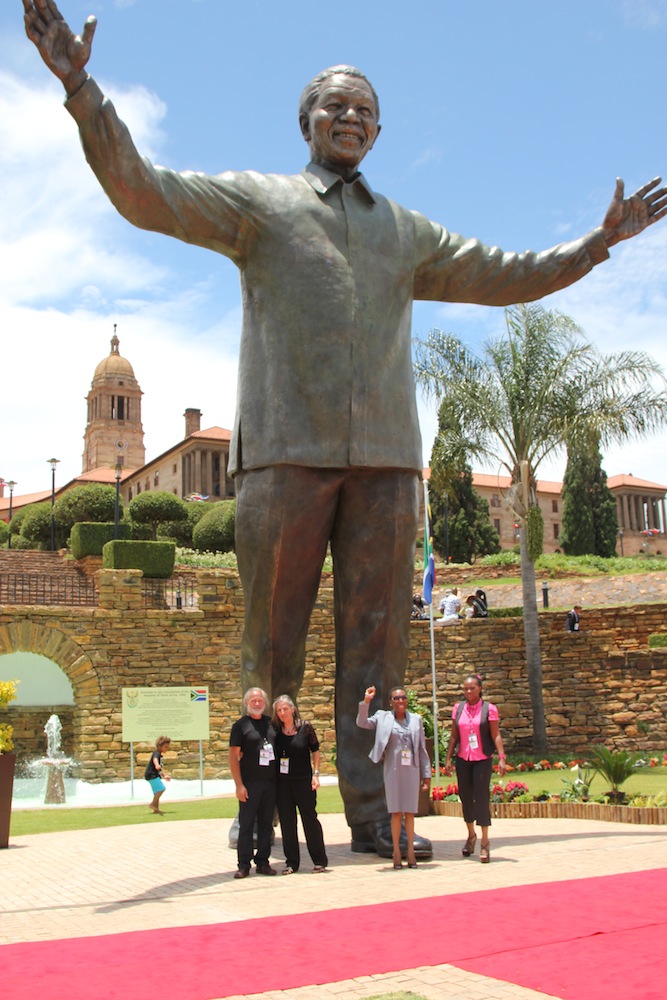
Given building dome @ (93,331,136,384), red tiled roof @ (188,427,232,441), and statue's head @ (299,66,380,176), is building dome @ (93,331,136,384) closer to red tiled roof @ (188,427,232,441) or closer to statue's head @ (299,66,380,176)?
red tiled roof @ (188,427,232,441)

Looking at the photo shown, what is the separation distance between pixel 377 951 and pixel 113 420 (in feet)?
389

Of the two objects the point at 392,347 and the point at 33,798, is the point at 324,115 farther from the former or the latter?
the point at 33,798

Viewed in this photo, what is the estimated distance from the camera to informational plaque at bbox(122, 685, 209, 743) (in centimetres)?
1585

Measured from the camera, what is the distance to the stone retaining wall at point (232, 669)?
18359 mm

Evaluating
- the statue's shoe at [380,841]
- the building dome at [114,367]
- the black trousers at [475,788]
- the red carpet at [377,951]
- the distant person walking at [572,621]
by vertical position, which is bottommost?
the red carpet at [377,951]

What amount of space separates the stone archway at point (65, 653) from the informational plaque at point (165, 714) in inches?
102

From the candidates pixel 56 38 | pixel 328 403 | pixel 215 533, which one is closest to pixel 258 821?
pixel 328 403

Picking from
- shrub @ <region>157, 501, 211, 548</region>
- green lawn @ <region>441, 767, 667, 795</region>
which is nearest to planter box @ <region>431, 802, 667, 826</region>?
green lawn @ <region>441, 767, 667, 795</region>

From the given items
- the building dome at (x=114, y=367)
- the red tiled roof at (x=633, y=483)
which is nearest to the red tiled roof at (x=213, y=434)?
the red tiled roof at (x=633, y=483)

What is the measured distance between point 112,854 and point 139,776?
41.2ft

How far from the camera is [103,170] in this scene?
4.41 m

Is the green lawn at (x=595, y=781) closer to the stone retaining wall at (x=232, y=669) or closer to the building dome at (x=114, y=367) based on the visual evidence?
the stone retaining wall at (x=232, y=669)

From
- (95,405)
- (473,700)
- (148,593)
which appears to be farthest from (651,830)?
(95,405)

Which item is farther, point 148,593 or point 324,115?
point 148,593
